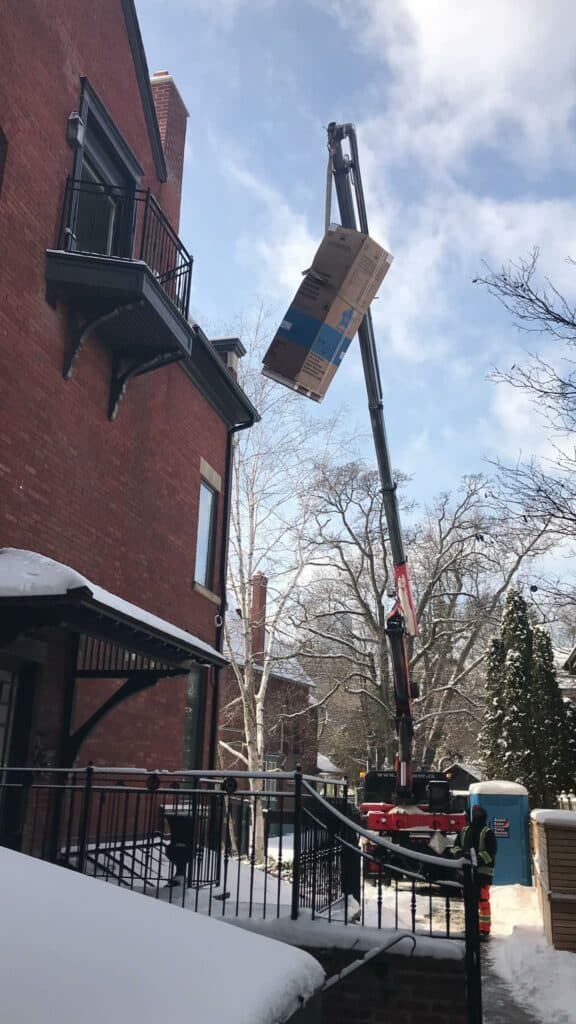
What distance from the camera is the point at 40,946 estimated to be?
2.70m

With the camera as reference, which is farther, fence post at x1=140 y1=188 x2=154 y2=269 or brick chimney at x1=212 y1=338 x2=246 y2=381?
brick chimney at x1=212 y1=338 x2=246 y2=381

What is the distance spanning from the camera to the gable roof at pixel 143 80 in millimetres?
11008

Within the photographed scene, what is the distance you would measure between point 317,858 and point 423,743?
25.5m

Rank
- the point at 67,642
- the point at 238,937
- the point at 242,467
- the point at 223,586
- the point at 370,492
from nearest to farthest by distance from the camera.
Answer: the point at 238,937, the point at 67,642, the point at 223,586, the point at 242,467, the point at 370,492

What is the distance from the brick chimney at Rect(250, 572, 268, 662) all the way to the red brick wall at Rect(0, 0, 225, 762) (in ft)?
40.2

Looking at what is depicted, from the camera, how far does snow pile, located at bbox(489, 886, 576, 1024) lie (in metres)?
7.72

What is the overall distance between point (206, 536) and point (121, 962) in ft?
36.7

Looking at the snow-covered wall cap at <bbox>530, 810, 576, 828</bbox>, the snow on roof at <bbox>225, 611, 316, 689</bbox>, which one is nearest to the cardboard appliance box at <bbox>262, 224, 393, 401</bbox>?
the snow-covered wall cap at <bbox>530, 810, 576, 828</bbox>

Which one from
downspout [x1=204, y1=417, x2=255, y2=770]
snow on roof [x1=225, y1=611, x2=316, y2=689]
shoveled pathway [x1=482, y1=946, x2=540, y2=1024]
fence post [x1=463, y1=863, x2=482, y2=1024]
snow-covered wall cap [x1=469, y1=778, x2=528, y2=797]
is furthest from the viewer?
snow on roof [x1=225, y1=611, x2=316, y2=689]

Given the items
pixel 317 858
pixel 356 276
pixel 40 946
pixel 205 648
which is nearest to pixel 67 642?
pixel 205 648

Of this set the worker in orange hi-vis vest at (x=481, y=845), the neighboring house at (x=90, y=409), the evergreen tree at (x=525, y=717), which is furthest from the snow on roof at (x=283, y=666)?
the worker in orange hi-vis vest at (x=481, y=845)

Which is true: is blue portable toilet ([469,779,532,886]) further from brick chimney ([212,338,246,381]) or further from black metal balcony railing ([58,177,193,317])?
black metal balcony railing ([58,177,193,317])

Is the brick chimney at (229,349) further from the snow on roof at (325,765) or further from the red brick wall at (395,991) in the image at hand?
the snow on roof at (325,765)

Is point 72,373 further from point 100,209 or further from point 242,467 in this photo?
point 242,467
